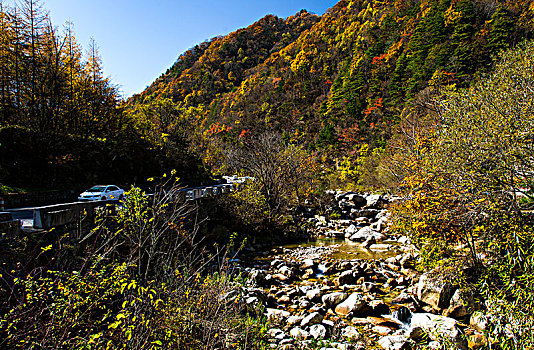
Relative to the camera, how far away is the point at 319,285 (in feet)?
29.0

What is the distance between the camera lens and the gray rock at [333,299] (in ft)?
24.1

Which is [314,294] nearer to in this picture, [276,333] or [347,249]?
[276,333]

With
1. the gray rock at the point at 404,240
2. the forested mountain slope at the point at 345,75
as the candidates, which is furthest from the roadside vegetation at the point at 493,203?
the forested mountain slope at the point at 345,75

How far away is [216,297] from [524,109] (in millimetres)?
7842

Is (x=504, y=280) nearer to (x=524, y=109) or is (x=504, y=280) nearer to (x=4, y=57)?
(x=524, y=109)

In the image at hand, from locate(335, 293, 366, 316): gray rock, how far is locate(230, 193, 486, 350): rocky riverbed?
0.02m

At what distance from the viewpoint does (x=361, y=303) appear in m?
6.98

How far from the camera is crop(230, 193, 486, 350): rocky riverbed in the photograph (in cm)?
565

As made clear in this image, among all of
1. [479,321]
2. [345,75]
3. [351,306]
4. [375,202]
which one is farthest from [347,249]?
[345,75]

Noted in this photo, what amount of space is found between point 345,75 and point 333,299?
5804 centimetres

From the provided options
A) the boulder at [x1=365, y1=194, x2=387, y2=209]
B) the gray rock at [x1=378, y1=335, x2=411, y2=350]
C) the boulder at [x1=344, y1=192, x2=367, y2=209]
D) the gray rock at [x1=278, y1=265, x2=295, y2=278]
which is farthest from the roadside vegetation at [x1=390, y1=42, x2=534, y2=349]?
the boulder at [x1=344, y1=192, x2=367, y2=209]

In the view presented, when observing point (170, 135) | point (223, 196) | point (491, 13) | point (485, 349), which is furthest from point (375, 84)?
point (485, 349)

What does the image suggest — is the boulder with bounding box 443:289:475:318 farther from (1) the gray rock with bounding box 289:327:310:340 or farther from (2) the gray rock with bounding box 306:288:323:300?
(1) the gray rock with bounding box 289:327:310:340

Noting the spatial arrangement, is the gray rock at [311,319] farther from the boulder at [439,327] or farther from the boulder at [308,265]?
the boulder at [308,265]
